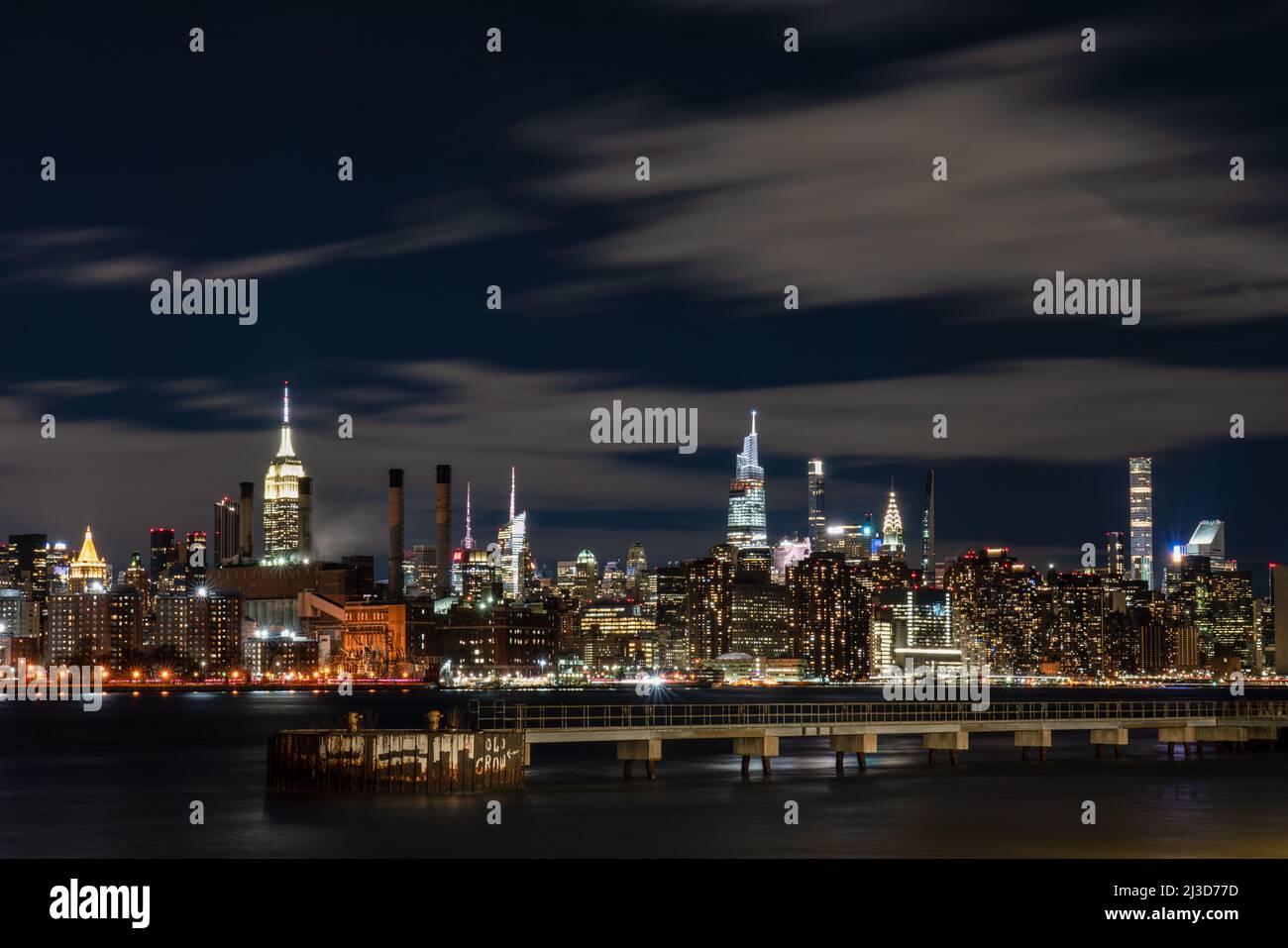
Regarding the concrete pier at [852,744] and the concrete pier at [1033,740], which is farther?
the concrete pier at [1033,740]

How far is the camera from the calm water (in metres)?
49.7

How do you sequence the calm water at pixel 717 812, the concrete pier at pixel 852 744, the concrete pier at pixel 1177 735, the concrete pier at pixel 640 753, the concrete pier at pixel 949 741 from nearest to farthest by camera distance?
1. the calm water at pixel 717 812
2. the concrete pier at pixel 640 753
3. the concrete pier at pixel 852 744
4. the concrete pier at pixel 949 741
5. the concrete pier at pixel 1177 735

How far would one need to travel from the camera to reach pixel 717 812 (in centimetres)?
5991

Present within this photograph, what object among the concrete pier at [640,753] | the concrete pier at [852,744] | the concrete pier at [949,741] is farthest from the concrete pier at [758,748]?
the concrete pier at [949,741]

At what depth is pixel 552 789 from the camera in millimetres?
69000

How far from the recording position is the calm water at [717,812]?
49.7 metres

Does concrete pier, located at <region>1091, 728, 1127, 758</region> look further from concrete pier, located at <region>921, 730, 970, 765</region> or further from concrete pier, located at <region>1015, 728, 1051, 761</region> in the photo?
concrete pier, located at <region>921, 730, 970, 765</region>

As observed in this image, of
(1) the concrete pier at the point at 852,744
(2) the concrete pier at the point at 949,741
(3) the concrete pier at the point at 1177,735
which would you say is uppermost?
(1) the concrete pier at the point at 852,744

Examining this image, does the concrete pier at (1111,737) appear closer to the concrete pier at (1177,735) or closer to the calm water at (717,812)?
the calm water at (717,812)

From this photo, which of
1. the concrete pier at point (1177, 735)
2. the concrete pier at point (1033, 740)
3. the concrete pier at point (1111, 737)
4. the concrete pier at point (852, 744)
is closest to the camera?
the concrete pier at point (852, 744)

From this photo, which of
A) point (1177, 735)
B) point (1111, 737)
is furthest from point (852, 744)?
point (1177, 735)

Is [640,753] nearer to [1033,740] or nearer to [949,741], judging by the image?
[949,741]

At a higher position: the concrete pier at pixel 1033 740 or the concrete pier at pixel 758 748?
the concrete pier at pixel 758 748
